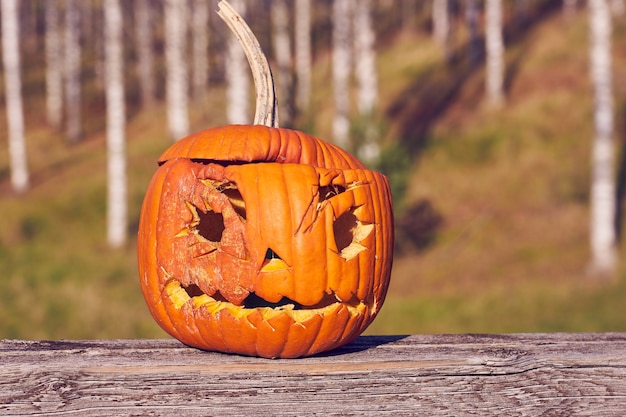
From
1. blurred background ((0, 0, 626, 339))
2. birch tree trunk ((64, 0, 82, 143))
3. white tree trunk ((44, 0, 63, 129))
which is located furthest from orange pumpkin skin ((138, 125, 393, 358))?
white tree trunk ((44, 0, 63, 129))

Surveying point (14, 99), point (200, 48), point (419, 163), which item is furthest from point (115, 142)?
point (200, 48)

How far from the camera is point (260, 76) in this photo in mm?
3275

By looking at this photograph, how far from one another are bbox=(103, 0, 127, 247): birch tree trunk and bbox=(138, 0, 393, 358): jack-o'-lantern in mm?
15139

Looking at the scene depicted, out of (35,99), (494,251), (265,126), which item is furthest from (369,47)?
(35,99)

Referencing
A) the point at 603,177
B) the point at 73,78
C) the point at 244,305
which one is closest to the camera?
the point at 244,305

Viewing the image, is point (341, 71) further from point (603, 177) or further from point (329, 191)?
point (329, 191)

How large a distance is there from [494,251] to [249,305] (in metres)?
12.8

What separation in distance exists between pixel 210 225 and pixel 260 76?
0.72 meters

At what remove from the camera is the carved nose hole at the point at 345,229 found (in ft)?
10.5

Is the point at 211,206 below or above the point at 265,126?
below

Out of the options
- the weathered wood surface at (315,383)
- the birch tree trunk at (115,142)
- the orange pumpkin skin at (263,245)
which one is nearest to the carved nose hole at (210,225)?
the orange pumpkin skin at (263,245)

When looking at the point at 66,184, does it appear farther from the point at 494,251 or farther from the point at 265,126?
the point at 265,126

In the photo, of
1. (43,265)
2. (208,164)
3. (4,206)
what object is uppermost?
(4,206)

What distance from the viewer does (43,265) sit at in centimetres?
1485
